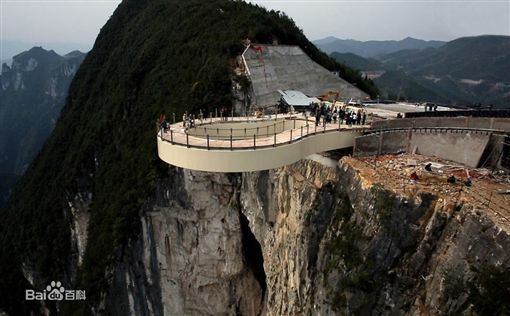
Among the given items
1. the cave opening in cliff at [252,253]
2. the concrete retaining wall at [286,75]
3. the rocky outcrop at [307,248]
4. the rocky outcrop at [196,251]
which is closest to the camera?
the rocky outcrop at [307,248]

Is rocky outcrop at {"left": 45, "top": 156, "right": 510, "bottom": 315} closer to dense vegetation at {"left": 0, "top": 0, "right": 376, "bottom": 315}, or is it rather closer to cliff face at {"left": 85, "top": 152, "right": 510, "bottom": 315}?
cliff face at {"left": 85, "top": 152, "right": 510, "bottom": 315}

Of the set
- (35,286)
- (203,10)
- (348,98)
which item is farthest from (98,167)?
(348,98)

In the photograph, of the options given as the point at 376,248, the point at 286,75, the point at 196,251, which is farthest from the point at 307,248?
the point at 286,75

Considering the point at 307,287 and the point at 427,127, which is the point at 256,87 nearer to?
the point at 427,127

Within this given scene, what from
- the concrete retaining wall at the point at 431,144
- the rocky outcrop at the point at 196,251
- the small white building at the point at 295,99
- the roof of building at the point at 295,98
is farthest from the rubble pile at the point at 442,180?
the rocky outcrop at the point at 196,251

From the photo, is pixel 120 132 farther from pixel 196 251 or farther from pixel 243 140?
pixel 243 140

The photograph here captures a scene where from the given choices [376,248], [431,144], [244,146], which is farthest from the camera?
[431,144]

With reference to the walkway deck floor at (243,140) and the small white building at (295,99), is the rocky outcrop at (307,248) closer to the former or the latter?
the walkway deck floor at (243,140)
